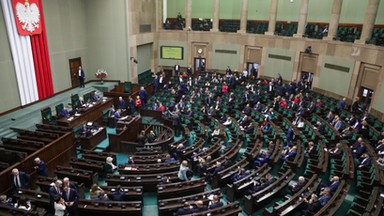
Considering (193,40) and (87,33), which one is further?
(193,40)

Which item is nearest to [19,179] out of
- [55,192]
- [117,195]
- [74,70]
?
[55,192]

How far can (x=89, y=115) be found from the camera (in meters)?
14.4

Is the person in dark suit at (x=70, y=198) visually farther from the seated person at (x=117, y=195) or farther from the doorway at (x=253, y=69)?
the doorway at (x=253, y=69)

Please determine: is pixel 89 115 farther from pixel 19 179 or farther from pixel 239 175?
pixel 239 175

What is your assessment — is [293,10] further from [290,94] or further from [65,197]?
[65,197]

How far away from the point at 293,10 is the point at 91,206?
22.5m

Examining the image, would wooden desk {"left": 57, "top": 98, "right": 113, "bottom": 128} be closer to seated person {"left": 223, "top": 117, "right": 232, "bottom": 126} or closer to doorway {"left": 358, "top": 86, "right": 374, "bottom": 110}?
seated person {"left": 223, "top": 117, "right": 232, "bottom": 126}

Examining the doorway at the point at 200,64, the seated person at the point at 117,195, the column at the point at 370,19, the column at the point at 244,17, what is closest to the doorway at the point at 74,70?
the doorway at the point at 200,64

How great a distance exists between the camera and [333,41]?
18.3 m

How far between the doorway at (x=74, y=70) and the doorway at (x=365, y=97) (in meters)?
17.7

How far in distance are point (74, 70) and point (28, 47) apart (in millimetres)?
4232

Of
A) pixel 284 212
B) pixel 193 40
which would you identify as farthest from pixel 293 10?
pixel 284 212

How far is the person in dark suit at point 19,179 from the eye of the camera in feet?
27.4

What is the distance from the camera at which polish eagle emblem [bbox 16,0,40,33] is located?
551 inches
